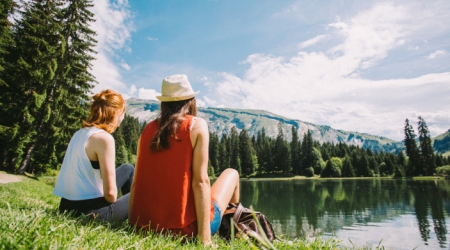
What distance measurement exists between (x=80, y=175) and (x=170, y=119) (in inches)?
46.6

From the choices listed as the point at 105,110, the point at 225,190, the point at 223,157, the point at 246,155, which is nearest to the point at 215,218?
the point at 225,190

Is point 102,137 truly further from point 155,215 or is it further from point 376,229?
point 376,229

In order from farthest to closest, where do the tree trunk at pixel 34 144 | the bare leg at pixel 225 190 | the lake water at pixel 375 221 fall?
the tree trunk at pixel 34 144
the lake water at pixel 375 221
the bare leg at pixel 225 190

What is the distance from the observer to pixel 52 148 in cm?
2089

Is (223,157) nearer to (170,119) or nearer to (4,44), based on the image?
(4,44)

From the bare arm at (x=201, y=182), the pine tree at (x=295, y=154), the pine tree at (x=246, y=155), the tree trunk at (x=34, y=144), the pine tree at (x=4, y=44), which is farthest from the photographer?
the pine tree at (x=295, y=154)

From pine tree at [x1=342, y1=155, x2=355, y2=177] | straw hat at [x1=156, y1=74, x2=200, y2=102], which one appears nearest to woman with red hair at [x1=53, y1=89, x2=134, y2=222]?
straw hat at [x1=156, y1=74, x2=200, y2=102]

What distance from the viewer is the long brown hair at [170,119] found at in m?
2.57

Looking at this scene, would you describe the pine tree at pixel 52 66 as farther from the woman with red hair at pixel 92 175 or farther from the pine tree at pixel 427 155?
the pine tree at pixel 427 155

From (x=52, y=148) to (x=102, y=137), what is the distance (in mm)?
21851

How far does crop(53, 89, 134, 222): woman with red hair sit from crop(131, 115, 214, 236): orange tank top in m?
0.44

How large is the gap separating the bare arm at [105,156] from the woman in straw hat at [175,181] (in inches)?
11.3

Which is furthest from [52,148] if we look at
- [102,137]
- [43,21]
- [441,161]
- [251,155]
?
[441,161]

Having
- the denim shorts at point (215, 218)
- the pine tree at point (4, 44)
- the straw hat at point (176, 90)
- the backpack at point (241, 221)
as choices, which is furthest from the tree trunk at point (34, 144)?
the denim shorts at point (215, 218)
